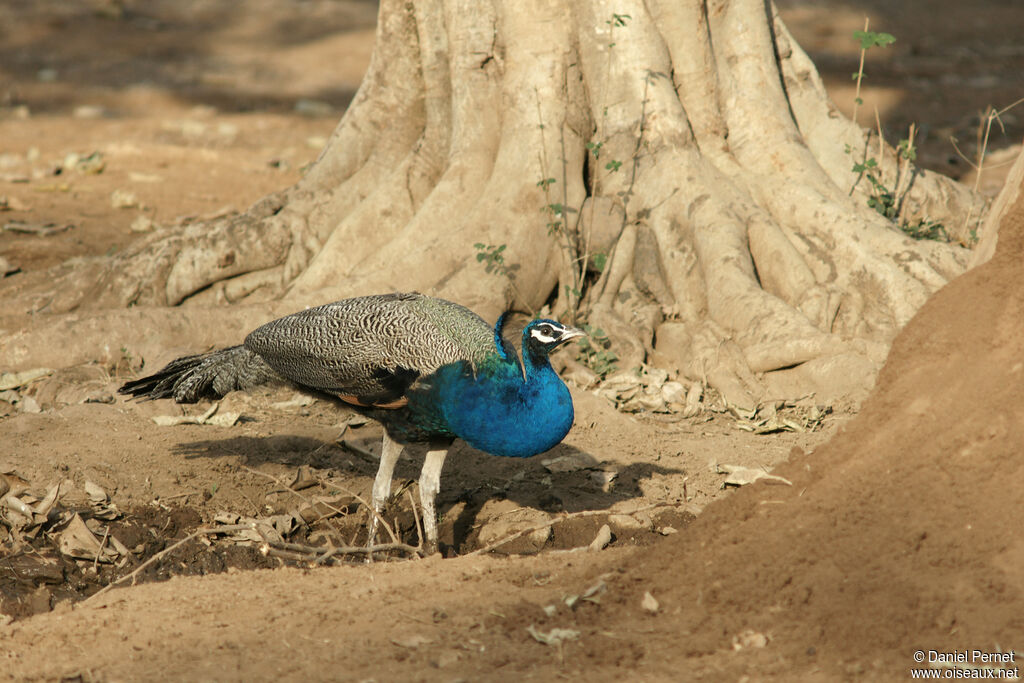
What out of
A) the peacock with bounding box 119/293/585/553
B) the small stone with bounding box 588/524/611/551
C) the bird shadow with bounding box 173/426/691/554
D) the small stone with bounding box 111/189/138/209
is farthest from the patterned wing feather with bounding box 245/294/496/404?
the small stone with bounding box 111/189/138/209

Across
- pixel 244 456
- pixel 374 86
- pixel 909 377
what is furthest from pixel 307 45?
pixel 909 377

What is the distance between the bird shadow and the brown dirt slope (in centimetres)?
123

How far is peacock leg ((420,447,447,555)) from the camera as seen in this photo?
4766 mm

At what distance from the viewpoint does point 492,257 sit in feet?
21.9

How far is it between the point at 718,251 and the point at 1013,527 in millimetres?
3809

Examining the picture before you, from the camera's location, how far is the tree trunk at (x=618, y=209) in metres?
6.65

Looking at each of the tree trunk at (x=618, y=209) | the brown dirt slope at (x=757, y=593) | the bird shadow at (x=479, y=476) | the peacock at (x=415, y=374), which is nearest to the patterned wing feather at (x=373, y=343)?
the peacock at (x=415, y=374)

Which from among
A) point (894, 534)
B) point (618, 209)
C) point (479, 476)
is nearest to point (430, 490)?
point (479, 476)

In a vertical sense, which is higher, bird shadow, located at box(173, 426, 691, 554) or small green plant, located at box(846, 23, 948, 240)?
small green plant, located at box(846, 23, 948, 240)

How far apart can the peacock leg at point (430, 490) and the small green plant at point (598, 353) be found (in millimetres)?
1997

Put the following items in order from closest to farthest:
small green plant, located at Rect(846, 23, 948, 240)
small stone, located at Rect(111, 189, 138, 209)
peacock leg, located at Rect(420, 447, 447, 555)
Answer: peacock leg, located at Rect(420, 447, 447, 555) < small green plant, located at Rect(846, 23, 948, 240) < small stone, located at Rect(111, 189, 138, 209)

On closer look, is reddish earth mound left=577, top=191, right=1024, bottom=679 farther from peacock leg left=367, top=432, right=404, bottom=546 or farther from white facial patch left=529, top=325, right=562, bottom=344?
peacock leg left=367, top=432, right=404, bottom=546

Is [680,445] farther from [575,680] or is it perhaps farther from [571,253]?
[575,680]

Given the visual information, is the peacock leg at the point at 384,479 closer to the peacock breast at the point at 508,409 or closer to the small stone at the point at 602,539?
the peacock breast at the point at 508,409
